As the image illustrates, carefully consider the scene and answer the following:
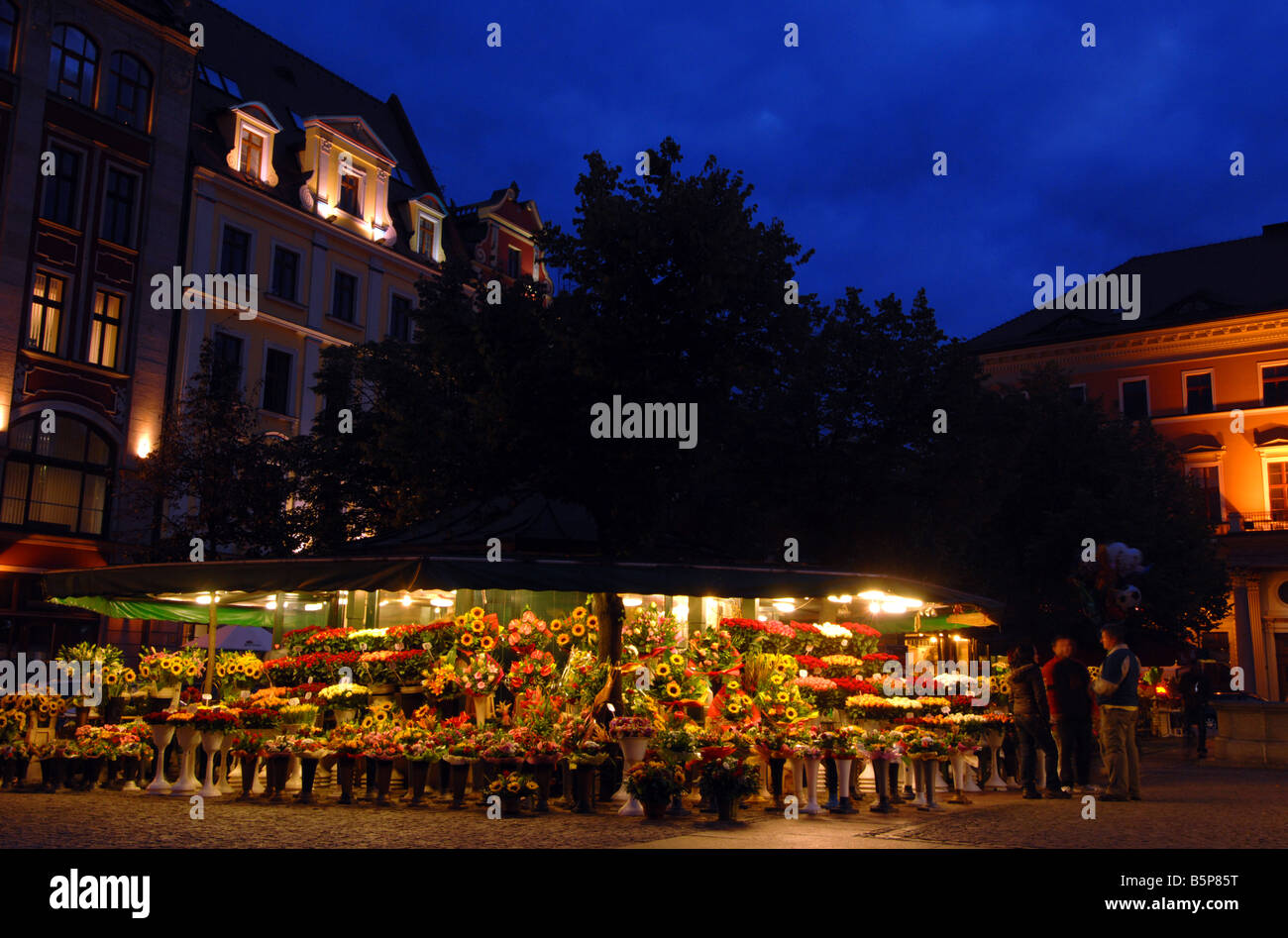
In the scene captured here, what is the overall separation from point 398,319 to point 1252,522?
31.6m

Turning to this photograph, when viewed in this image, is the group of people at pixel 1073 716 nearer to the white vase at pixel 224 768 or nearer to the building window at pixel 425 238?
the white vase at pixel 224 768

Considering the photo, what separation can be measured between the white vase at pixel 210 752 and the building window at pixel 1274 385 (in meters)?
42.7

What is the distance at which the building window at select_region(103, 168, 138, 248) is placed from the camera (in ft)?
94.1

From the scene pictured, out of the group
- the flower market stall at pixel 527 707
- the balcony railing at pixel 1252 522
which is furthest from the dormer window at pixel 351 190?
the balcony railing at pixel 1252 522

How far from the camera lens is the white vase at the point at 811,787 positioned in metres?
12.2

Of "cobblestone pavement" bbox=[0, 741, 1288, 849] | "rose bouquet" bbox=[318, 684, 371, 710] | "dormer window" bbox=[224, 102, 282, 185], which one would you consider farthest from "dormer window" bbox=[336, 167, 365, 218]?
"cobblestone pavement" bbox=[0, 741, 1288, 849]

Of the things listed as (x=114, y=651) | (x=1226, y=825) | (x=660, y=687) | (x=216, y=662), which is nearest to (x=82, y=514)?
(x=114, y=651)

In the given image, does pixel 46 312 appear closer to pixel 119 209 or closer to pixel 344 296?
pixel 119 209

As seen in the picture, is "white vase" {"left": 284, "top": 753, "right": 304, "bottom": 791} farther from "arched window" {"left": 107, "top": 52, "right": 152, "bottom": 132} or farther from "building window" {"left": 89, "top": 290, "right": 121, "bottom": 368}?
"arched window" {"left": 107, "top": 52, "right": 152, "bottom": 132}

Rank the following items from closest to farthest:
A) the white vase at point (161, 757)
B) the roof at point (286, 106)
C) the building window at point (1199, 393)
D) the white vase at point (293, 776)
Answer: the white vase at point (293, 776) < the white vase at point (161, 757) < the roof at point (286, 106) < the building window at point (1199, 393)

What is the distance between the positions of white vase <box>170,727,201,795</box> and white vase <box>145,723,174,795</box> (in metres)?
0.10

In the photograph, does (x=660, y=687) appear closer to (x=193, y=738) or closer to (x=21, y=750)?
(x=193, y=738)

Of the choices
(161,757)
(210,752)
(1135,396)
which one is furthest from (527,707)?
(1135,396)

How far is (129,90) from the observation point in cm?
2948
